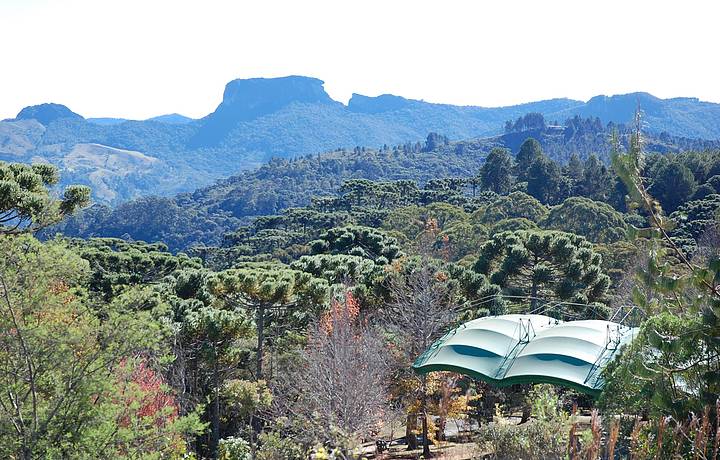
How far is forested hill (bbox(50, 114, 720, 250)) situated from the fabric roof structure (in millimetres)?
117076

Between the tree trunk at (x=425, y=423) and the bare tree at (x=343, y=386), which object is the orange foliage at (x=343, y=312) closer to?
the bare tree at (x=343, y=386)

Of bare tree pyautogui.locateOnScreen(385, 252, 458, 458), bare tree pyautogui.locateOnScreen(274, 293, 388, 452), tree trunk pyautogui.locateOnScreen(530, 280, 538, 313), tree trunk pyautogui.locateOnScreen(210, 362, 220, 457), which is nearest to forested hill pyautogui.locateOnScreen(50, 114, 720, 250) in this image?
tree trunk pyautogui.locateOnScreen(530, 280, 538, 313)

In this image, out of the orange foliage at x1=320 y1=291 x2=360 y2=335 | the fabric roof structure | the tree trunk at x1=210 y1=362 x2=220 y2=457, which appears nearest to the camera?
the fabric roof structure

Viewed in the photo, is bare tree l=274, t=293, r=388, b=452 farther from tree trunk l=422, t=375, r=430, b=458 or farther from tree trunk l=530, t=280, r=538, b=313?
tree trunk l=530, t=280, r=538, b=313

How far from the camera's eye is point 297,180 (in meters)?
169

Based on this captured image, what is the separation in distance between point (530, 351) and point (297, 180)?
160334 millimetres

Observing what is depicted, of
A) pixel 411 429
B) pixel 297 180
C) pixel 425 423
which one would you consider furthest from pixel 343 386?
pixel 297 180

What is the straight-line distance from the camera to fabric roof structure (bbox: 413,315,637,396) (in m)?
9.98

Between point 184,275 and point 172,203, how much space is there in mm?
138847

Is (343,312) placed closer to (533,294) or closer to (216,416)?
(216,416)

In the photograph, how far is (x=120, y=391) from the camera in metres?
7.41

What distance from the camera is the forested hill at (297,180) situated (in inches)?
5807

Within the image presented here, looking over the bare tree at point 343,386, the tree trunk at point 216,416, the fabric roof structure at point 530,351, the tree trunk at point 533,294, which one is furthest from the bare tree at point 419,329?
the tree trunk at point 533,294

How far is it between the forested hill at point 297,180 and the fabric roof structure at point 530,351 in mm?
117076
